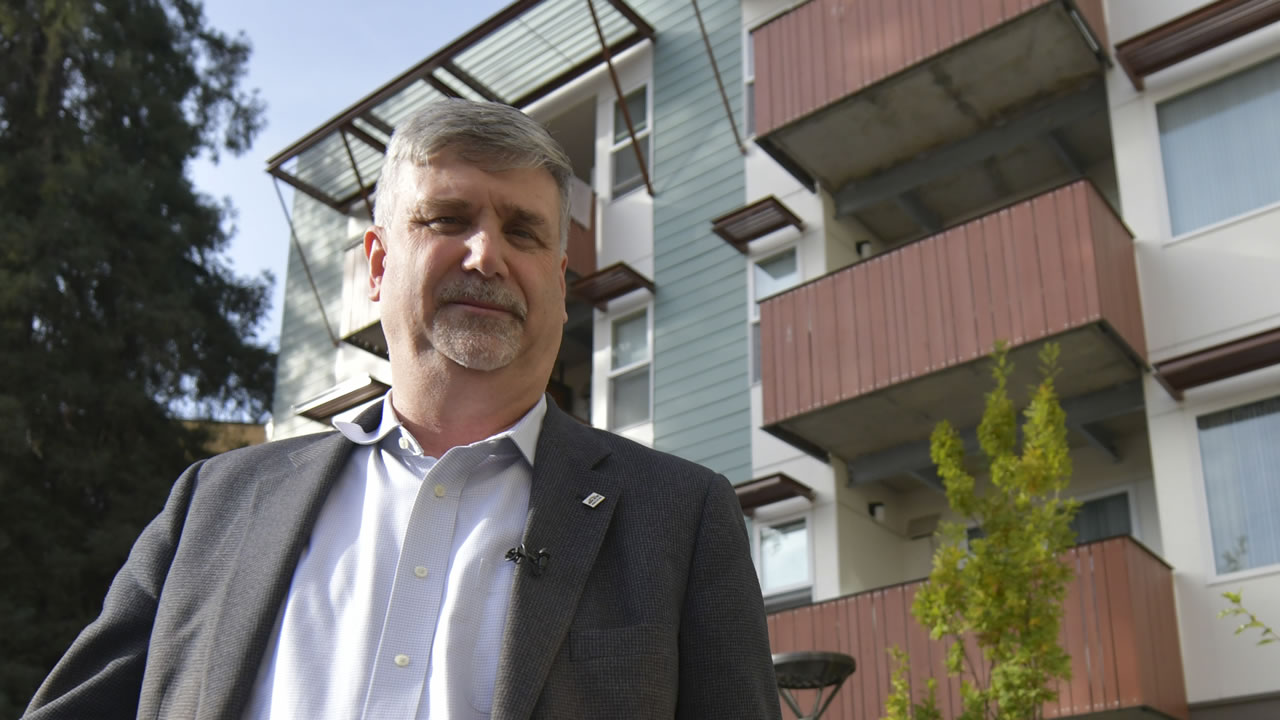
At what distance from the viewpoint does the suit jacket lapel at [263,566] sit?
86.0 inches

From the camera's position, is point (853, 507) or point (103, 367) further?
point (103, 367)

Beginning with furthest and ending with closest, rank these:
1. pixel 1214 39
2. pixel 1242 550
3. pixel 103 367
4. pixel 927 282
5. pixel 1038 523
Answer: pixel 103 367 < pixel 927 282 < pixel 1214 39 < pixel 1242 550 < pixel 1038 523

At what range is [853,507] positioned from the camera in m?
14.0

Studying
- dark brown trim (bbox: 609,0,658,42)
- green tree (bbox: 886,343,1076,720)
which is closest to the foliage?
green tree (bbox: 886,343,1076,720)

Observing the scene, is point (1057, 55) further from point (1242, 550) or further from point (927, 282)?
point (1242, 550)

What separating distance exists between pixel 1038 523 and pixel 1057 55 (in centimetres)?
554

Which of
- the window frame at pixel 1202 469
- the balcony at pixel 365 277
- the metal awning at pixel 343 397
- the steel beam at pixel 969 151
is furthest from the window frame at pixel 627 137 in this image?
the window frame at pixel 1202 469

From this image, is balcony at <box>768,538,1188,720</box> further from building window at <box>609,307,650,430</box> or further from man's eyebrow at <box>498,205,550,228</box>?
man's eyebrow at <box>498,205,550,228</box>

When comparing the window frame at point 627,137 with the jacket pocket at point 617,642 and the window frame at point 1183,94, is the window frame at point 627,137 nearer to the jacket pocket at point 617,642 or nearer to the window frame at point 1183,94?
the window frame at point 1183,94

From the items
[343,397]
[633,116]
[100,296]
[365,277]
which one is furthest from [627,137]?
[100,296]

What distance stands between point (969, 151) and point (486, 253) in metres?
12.5

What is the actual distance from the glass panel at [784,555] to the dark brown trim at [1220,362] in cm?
400

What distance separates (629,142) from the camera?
17.7 m

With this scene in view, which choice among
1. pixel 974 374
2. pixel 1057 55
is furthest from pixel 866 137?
pixel 974 374
